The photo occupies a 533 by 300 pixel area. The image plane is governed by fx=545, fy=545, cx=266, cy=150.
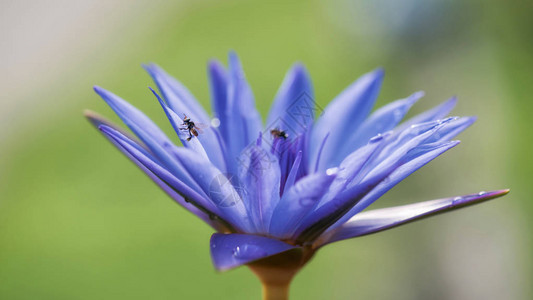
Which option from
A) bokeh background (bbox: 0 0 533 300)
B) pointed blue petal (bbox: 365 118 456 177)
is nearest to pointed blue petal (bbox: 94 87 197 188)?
pointed blue petal (bbox: 365 118 456 177)

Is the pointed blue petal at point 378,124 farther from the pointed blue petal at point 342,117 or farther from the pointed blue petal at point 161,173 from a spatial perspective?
the pointed blue petal at point 161,173

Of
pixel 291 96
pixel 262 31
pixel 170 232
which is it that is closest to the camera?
pixel 291 96

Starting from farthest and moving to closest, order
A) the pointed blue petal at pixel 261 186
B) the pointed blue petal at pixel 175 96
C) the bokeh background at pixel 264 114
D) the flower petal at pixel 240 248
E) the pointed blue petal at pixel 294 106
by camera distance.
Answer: the bokeh background at pixel 264 114 < the pointed blue petal at pixel 294 106 < the pointed blue petal at pixel 175 96 < the pointed blue petal at pixel 261 186 < the flower petal at pixel 240 248

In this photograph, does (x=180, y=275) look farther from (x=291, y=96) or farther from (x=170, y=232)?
(x=291, y=96)

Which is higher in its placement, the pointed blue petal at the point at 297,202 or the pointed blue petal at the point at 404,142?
the pointed blue petal at the point at 404,142

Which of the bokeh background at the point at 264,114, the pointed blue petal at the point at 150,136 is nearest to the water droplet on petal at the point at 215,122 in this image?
the pointed blue petal at the point at 150,136

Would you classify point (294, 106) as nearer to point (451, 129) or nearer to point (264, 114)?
point (451, 129)

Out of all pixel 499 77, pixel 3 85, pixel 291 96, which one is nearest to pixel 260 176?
pixel 291 96
